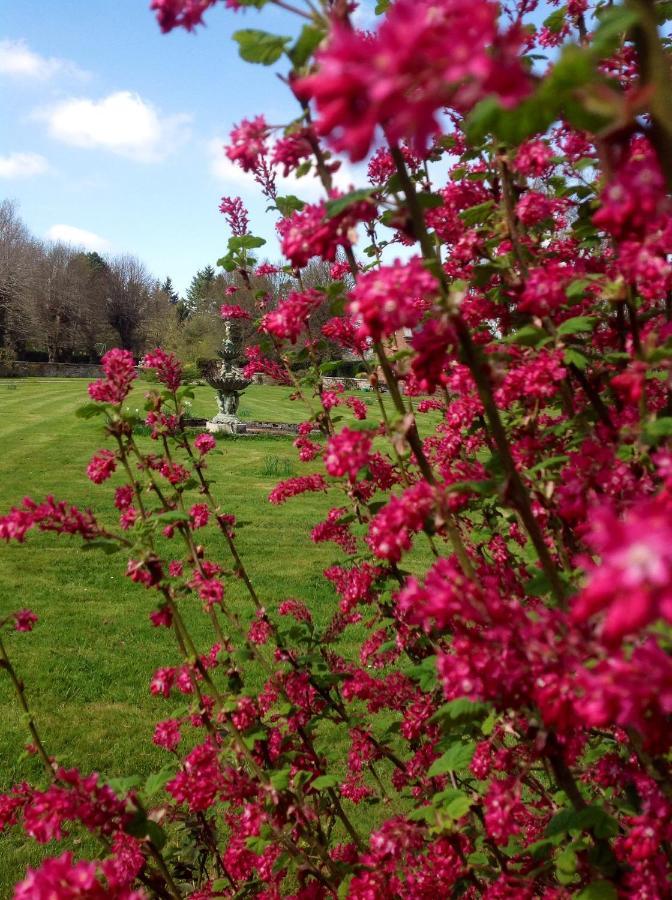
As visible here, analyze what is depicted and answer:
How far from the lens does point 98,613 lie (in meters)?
7.95

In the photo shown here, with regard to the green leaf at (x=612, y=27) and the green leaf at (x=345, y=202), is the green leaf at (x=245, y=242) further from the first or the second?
the green leaf at (x=612, y=27)

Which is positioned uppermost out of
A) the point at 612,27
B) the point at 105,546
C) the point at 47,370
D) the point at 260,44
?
the point at 47,370

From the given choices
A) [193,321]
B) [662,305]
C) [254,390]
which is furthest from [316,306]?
[193,321]

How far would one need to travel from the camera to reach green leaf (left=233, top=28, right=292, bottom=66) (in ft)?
4.98

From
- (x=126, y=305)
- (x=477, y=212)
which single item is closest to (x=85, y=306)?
(x=126, y=305)

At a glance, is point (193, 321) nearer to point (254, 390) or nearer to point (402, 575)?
point (254, 390)

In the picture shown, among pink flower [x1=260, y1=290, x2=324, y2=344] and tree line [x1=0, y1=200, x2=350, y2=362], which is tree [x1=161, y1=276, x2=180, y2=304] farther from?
pink flower [x1=260, y1=290, x2=324, y2=344]

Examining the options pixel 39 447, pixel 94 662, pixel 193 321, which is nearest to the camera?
pixel 94 662

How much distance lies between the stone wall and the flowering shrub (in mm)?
47780

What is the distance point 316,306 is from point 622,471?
1036mm

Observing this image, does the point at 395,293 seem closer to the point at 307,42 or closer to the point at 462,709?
the point at 307,42

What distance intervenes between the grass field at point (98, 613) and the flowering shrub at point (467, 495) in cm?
82

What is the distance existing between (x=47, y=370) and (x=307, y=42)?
6081 cm

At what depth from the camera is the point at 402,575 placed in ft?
10.2
